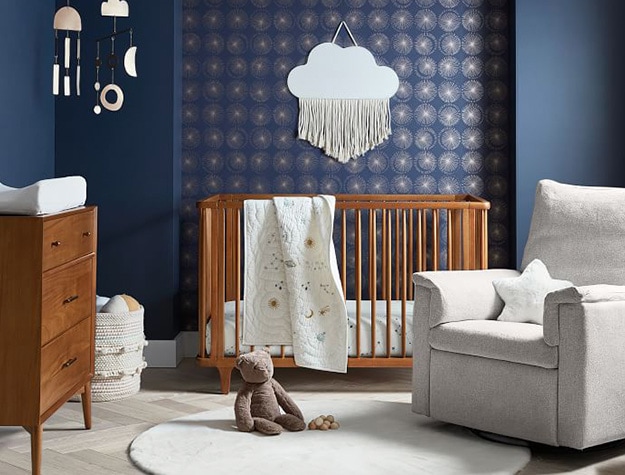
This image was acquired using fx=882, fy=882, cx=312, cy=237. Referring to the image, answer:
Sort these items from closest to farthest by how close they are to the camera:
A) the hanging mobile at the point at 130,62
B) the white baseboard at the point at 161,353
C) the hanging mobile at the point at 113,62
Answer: the hanging mobile at the point at 113,62, the hanging mobile at the point at 130,62, the white baseboard at the point at 161,353

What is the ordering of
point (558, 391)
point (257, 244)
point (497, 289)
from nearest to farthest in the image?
point (558, 391) < point (497, 289) < point (257, 244)

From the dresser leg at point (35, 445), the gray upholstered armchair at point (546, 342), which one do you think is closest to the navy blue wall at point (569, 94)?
the gray upholstered armchair at point (546, 342)

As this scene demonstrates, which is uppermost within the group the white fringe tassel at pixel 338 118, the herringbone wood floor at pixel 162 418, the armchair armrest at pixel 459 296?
the white fringe tassel at pixel 338 118

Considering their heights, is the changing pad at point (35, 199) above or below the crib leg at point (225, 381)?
above

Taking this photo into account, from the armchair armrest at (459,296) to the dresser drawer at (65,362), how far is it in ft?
3.83

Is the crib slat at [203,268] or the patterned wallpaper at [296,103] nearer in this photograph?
the crib slat at [203,268]

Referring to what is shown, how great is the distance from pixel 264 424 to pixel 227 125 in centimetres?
189

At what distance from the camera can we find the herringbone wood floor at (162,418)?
8.77 ft

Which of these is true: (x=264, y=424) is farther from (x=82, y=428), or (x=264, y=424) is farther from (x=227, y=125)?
(x=227, y=125)

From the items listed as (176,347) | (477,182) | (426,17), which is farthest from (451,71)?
(176,347)

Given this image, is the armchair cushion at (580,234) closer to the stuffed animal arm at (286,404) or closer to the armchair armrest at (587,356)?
the armchair armrest at (587,356)

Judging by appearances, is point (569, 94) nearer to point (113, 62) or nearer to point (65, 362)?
point (113, 62)

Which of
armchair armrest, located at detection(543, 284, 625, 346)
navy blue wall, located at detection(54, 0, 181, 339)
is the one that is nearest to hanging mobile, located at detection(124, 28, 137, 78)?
navy blue wall, located at detection(54, 0, 181, 339)

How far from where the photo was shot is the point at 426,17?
14.5 ft
